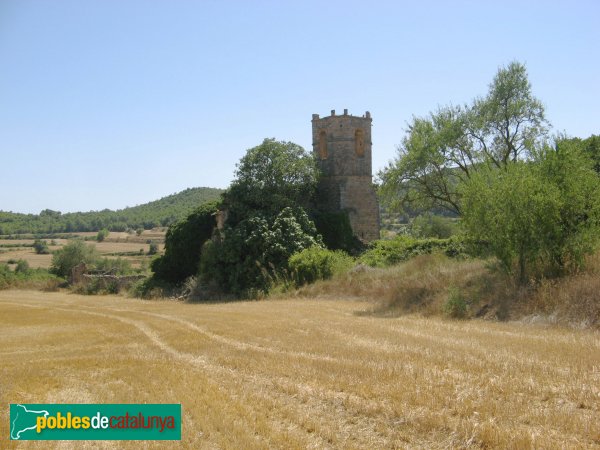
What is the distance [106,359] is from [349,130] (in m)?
24.2

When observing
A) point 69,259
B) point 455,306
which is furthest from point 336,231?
point 69,259

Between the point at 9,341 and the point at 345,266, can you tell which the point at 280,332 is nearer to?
the point at 9,341

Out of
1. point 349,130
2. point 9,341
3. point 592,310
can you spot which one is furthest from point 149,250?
point 592,310

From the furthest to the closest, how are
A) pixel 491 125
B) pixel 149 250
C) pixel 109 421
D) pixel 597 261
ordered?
pixel 149 250 < pixel 491 125 < pixel 597 261 < pixel 109 421

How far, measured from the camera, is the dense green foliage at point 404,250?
25.1 metres

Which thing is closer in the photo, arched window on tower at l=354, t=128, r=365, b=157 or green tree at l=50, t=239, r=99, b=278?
arched window on tower at l=354, t=128, r=365, b=157

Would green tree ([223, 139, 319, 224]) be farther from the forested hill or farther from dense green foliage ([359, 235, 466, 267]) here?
the forested hill

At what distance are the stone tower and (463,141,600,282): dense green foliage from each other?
16122 mm

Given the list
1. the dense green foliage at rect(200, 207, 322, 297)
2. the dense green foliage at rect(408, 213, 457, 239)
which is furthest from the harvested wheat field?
the dense green foliage at rect(408, 213, 457, 239)

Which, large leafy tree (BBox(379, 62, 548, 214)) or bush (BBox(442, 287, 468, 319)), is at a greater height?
large leafy tree (BBox(379, 62, 548, 214))

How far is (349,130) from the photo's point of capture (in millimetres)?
31828

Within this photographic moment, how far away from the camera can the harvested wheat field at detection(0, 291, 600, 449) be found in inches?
222

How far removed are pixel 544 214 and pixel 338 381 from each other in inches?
366

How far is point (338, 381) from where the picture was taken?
756 centimetres
